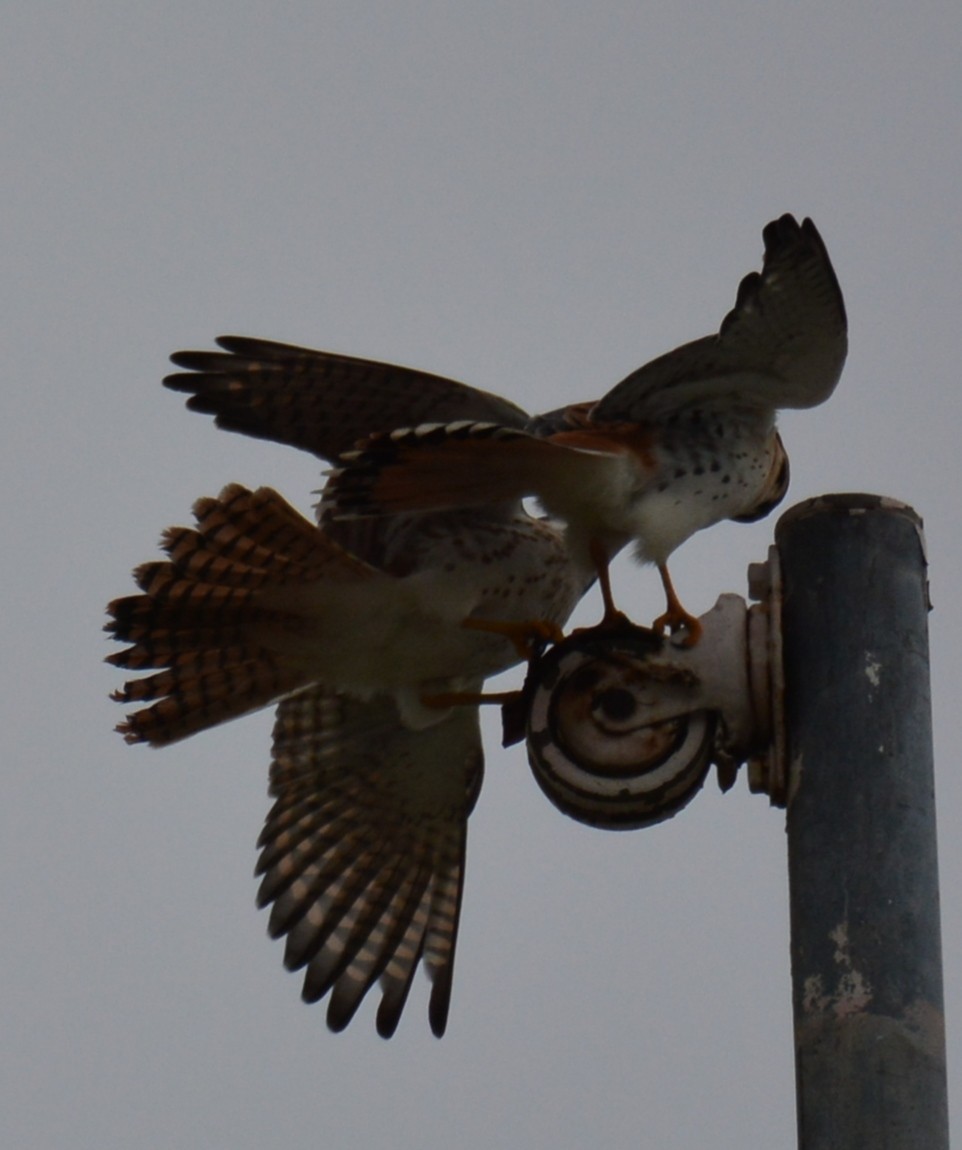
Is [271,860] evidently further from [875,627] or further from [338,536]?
[875,627]

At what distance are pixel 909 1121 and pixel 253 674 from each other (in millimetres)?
2498

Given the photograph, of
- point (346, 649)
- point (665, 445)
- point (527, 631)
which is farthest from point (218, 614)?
point (665, 445)

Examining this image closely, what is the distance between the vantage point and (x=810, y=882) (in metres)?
3.91

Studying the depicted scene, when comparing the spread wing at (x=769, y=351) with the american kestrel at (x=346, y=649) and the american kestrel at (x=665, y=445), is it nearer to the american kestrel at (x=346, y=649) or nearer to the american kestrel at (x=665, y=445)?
the american kestrel at (x=665, y=445)

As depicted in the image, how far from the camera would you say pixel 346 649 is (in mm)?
5617

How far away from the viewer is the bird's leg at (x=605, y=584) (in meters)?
4.72

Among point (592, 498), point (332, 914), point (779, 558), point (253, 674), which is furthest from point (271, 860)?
point (779, 558)

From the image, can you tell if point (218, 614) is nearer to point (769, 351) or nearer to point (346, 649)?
point (346, 649)

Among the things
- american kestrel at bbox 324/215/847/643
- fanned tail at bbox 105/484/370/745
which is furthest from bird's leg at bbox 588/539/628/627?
fanned tail at bbox 105/484/370/745

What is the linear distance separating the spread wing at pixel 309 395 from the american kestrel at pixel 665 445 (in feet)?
0.42

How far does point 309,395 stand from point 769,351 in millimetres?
1090

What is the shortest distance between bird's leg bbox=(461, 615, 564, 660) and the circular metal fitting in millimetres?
757

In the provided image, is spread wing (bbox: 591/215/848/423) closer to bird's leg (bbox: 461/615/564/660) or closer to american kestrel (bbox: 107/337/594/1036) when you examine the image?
american kestrel (bbox: 107/337/594/1036)

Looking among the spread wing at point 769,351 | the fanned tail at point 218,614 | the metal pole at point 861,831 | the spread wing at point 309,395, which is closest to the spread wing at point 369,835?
the fanned tail at point 218,614
